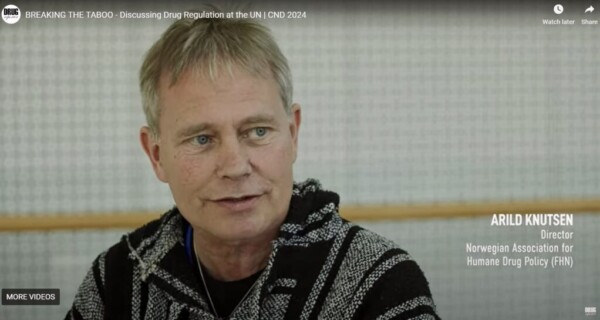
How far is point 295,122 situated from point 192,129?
0.21 m

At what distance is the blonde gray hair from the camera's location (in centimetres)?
129

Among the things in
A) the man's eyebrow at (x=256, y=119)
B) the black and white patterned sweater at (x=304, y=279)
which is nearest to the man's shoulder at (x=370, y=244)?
the black and white patterned sweater at (x=304, y=279)

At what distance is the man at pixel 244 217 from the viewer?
1282mm

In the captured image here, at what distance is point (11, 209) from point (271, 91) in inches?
24.9

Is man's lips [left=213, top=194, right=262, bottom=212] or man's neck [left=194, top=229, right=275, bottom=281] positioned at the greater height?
man's lips [left=213, top=194, right=262, bottom=212]

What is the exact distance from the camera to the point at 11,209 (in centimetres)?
157

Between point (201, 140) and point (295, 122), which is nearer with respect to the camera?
point (201, 140)

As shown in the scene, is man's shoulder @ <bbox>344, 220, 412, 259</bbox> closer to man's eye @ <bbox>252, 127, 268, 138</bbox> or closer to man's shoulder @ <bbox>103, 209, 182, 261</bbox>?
man's eye @ <bbox>252, 127, 268, 138</bbox>

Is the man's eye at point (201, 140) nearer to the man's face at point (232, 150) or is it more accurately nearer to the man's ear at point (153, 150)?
the man's face at point (232, 150)

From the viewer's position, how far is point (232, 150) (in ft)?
4.23
